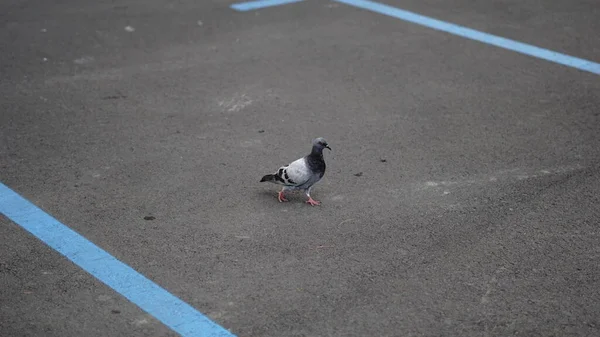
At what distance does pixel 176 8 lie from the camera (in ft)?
37.7

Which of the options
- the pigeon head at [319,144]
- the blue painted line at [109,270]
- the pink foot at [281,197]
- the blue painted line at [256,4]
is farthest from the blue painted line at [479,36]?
the blue painted line at [109,270]

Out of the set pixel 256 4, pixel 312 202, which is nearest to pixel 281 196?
pixel 312 202

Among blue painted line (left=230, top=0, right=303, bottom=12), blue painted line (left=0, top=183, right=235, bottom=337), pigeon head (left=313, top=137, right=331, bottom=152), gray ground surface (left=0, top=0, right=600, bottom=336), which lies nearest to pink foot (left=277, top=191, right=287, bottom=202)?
gray ground surface (left=0, top=0, right=600, bottom=336)

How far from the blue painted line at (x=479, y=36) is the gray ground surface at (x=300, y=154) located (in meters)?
0.21

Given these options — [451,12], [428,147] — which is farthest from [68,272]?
[451,12]

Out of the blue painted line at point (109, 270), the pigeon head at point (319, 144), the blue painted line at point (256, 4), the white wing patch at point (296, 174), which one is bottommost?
the blue painted line at point (109, 270)

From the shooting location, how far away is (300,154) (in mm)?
7332

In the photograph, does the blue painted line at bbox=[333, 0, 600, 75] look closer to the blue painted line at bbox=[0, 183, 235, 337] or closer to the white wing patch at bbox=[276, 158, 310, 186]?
the white wing patch at bbox=[276, 158, 310, 186]

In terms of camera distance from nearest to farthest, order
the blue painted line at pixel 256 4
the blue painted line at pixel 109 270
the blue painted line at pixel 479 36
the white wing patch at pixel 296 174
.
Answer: the blue painted line at pixel 109 270, the white wing patch at pixel 296 174, the blue painted line at pixel 479 36, the blue painted line at pixel 256 4

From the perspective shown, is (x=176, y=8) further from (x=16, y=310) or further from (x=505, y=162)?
(x=16, y=310)

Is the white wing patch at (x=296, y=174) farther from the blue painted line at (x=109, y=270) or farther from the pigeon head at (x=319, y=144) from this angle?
the blue painted line at (x=109, y=270)

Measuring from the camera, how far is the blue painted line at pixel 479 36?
9.50 m

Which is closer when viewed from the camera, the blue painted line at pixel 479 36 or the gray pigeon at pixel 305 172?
the gray pigeon at pixel 305 172

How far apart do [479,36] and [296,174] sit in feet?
16.5
